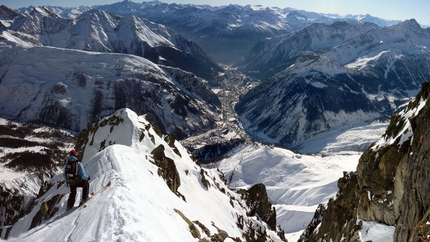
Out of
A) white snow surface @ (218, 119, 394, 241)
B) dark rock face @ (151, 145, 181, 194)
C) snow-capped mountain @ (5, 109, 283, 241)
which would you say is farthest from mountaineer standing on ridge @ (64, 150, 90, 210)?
white snow surface @ (218, 119, 394, 241)

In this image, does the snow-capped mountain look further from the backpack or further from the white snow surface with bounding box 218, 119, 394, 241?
the white snow surface with bounding box 218, 119, 394, 241

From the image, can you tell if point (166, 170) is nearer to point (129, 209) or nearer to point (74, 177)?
point (74, 177)

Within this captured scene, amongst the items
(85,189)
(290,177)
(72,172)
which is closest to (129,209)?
(85,189)

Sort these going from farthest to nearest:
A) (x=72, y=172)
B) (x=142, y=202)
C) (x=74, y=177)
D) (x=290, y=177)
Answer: (x=290, y=177)
(x=142, y=202)
(x=72, y=172)
(x=74, y=177)

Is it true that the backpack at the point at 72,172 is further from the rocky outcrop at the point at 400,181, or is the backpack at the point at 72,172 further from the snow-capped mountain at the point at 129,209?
the rocky outcrop at the point at 400,181

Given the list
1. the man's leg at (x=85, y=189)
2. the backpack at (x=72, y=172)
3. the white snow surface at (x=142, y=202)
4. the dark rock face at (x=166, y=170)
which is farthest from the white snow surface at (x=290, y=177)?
the backpack at (x=72, y=172)

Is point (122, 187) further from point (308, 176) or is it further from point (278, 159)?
point (278, 159)

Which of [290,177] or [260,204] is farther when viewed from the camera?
[290,177]

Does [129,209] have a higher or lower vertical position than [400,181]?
higher

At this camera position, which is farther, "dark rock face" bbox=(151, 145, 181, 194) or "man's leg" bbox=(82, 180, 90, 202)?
"dark rock face" bbox=(151, 145, 181, 194)
